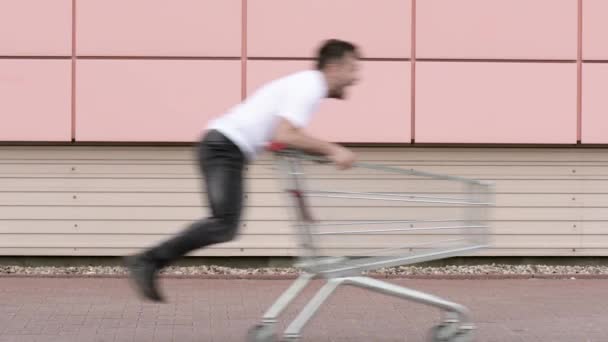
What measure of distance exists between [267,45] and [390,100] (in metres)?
1.15

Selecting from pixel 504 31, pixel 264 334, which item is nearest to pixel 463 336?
pixel 264 334

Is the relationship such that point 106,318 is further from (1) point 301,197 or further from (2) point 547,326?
(2) point 547,326

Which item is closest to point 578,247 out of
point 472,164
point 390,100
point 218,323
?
point 472,164

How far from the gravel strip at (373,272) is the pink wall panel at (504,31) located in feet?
6.12

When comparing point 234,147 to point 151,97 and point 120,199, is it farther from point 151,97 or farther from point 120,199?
point 120,199

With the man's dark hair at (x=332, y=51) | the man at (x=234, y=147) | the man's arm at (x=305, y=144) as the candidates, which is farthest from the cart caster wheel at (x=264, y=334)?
the man's dark hair at (x=332, y=51)

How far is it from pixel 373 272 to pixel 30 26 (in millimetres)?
3593

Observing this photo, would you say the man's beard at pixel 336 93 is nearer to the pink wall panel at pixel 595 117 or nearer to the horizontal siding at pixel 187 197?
the horizontal siding at pixel 187 197

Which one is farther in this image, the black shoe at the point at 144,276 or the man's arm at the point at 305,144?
the black shoe at the point at 144,276

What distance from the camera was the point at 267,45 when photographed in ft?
29.2

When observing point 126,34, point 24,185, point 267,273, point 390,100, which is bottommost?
point 267,273

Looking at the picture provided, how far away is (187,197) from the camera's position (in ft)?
29.6

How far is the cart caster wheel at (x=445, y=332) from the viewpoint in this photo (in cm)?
558

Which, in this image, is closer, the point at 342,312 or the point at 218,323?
the point at 218,323
